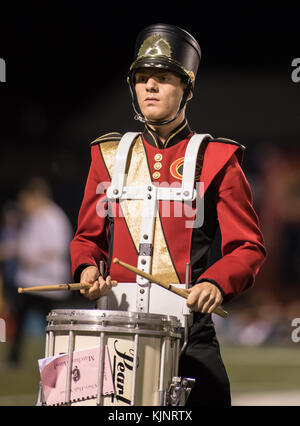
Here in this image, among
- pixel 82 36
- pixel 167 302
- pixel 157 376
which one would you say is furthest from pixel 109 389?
pixel 82 36

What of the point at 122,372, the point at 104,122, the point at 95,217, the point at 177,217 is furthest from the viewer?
the point at 104,122

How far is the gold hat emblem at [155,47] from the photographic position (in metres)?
2.88

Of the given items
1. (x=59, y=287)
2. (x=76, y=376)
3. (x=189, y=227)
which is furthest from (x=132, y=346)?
(x=189, y=227)

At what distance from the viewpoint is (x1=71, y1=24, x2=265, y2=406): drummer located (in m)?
2.82

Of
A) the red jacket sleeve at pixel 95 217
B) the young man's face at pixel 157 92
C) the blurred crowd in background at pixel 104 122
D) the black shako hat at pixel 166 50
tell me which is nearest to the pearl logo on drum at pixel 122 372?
the red jacket sleeve at pixel 95 217

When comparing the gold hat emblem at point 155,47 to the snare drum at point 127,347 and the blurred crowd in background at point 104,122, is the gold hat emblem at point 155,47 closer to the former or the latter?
the snare drum at point 127,347

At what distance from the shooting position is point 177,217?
2.85m

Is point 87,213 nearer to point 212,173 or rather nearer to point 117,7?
point 212,173

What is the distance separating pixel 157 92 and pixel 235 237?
58 centimetres

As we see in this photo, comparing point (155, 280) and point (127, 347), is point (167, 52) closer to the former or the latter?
point (155, 280)

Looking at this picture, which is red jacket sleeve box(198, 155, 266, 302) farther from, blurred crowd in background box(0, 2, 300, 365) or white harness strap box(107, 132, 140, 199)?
blurred crowd in background box(0, 2, 300, 365)

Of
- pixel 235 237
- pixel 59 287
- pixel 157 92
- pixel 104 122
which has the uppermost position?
pixel 104 122

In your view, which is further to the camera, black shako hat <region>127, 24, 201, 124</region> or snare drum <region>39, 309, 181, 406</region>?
black shako hat <region>127, 24, 201, 124</region>

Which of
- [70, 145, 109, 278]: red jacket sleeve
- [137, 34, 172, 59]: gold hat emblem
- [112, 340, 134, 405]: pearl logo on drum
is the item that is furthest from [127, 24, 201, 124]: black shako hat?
[112, 340, 134, 405]: pearl logo on drum
